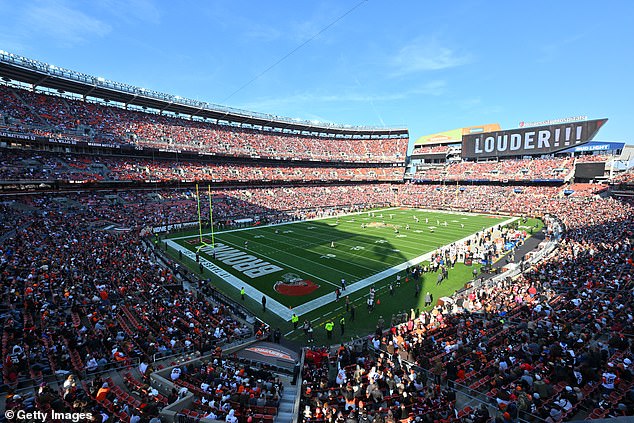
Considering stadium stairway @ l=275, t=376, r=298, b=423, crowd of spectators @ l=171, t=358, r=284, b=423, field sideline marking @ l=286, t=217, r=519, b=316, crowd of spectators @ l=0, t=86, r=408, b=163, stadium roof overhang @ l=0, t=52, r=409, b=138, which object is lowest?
field sideline marking @ l=286, t=217, r=519, b=316

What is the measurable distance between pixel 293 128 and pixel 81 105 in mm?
40900

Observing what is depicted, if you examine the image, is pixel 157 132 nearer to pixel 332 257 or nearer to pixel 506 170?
pixel 332 257

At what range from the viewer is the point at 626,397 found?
6578 millimetres

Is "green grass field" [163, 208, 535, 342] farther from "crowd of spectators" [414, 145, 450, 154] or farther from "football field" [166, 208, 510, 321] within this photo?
"crowd of spectators" [414, 145, 450, 154]

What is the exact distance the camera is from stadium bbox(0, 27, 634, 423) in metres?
7.79

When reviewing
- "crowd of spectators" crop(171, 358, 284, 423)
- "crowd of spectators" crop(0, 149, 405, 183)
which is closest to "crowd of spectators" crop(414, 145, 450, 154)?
"crowd of spectators" crop(0, 149, 405, 183)

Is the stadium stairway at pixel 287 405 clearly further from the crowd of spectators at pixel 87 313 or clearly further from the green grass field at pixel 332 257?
the green grass field at pixel 332 257

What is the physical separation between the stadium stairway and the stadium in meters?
0.09

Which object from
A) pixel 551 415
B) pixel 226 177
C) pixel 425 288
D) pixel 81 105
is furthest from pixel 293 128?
pixel 551 415

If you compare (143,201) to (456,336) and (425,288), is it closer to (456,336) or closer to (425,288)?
(425,288)

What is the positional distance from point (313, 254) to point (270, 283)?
24.4 feet

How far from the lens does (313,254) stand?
91.2ft
